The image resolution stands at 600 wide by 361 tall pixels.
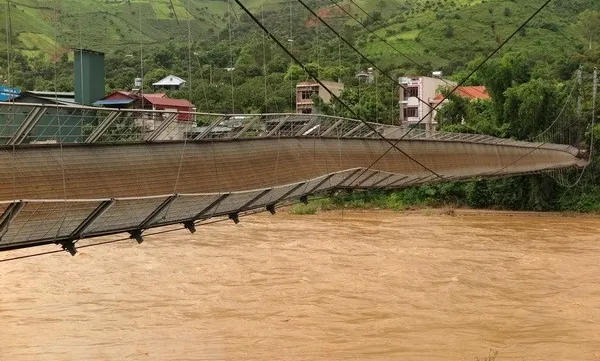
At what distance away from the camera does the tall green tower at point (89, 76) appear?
9695 mm

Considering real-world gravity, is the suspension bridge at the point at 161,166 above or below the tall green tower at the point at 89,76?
below

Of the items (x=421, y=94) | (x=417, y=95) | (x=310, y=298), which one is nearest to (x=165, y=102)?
(x=310, y=298)

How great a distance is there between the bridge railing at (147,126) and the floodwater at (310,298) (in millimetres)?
1787

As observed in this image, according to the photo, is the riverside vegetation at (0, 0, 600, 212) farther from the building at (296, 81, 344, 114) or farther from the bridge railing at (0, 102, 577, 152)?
the bridge railing at (0, 102, 577, 152)

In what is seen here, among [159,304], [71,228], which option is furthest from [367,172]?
[71,228]

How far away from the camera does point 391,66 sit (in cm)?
3353

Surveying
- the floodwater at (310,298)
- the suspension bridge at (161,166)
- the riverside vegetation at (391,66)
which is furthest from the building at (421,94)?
the suspension bridge at (161,166)

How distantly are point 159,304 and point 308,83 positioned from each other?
1591cm

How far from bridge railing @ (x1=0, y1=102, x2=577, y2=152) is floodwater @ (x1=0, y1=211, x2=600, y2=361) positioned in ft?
5.86

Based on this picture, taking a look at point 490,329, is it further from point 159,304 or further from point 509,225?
point 509,225

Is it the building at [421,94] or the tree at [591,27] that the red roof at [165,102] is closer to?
the building at [421,94]

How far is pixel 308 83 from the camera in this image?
77.7 feet

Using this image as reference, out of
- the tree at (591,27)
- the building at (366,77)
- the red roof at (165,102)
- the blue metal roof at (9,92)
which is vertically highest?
the tree at (591,27)

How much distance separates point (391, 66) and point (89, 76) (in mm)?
24176
